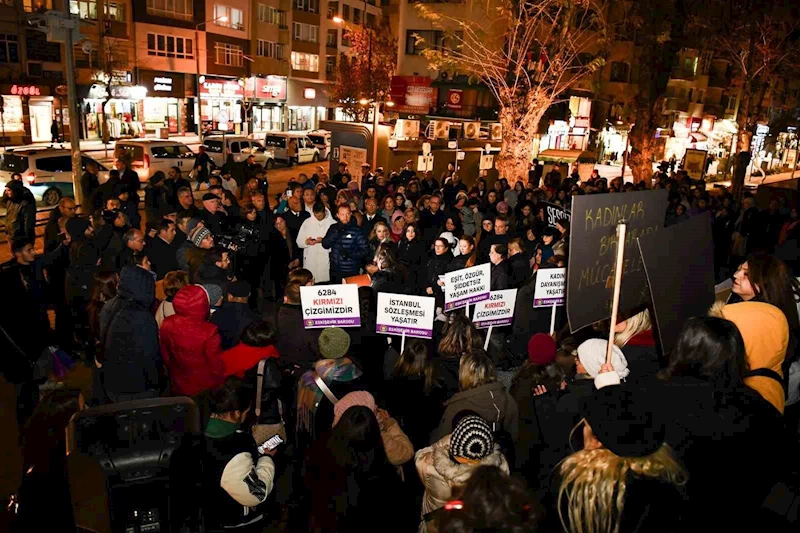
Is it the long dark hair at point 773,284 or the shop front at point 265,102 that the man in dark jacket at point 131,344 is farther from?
the shop front at point 265,102

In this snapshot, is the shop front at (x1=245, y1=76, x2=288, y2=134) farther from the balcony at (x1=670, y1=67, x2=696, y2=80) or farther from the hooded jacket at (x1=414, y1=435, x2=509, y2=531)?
the hooded jacket at (x1=414, y1=435, x2=509, y2=531)

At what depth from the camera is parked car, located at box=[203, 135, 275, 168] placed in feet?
93.0

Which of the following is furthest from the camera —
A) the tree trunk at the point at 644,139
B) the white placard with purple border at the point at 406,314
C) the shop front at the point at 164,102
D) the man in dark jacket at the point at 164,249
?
the shop front at the point at 164,102

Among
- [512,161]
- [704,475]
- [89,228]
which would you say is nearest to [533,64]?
[512,161]

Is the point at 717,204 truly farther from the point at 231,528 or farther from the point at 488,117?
the point at 488,117

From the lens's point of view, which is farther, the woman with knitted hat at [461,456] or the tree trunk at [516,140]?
the tree trunk at [516,140]

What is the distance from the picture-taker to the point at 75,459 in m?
2.96

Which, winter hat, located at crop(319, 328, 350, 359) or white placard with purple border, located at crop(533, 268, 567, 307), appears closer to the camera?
winter hat, located at crop(319, 328, 350, 359)

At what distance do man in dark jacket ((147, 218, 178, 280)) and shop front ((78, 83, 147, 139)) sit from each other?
37.0 m

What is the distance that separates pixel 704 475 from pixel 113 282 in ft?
17.2

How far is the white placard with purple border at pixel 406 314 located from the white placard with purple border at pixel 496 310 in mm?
841

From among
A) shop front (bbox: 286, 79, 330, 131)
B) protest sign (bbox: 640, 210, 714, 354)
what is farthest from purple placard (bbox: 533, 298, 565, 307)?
shop front (bbox: 286, 79, 330, 131)

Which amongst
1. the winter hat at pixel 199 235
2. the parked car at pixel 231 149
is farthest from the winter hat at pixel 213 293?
the parked car at pixel 231 149

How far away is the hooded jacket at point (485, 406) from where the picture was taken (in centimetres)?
438
